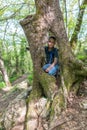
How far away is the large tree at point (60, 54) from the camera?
22.5ft

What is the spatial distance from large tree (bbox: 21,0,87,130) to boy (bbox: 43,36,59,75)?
0.17 m

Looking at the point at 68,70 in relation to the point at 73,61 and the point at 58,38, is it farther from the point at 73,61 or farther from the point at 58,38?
the point at 58,38

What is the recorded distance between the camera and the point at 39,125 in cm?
690

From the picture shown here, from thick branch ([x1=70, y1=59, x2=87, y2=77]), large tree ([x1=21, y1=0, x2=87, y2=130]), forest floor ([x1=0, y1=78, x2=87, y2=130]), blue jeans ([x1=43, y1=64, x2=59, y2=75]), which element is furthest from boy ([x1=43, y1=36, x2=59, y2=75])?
forest floor ([x1=0, y1=78, x2=87, y2=130])

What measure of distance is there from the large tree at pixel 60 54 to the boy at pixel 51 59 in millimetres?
173

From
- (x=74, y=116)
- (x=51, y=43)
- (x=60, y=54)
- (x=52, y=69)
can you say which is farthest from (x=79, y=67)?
(x=74, y=116)

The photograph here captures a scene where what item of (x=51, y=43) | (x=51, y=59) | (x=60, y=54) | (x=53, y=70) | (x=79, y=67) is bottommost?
(x=53, y=70)

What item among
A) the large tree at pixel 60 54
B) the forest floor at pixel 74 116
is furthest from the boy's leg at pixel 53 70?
the forest floor at pixel 74 116

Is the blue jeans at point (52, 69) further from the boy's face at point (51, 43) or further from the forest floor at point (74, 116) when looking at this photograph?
the forest floor at point (74, 116)

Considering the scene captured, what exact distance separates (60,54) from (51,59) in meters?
0.43

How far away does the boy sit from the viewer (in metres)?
7.16

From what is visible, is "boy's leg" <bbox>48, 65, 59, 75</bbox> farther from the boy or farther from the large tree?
the large tree

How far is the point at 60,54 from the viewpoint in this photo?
7.06 meters

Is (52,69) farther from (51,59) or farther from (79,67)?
Answer: (79,67)
